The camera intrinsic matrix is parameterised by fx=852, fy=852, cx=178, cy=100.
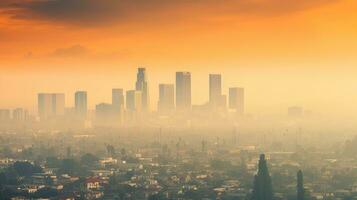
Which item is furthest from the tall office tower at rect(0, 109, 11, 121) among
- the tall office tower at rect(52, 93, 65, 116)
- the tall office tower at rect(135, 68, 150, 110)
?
the tall office tower at rect(135, 68, 150, 110)

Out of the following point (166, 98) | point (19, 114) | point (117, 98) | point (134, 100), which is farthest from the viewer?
point (166, 98)

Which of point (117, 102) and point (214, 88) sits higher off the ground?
point (214, 88)

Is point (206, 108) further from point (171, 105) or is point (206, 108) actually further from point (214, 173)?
point (214, 173)

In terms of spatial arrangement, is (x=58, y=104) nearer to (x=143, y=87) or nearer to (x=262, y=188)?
(x=143, y=87)

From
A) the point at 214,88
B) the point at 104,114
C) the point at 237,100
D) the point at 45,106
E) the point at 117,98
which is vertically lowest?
the point at 104,114

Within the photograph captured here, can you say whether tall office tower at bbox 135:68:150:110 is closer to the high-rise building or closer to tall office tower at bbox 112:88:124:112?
tall office tower at bbox 112:88:124:112

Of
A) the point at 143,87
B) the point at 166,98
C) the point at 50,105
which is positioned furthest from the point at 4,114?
the point at 166,98

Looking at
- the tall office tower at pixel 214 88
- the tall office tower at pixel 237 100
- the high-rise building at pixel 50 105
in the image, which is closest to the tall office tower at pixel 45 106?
the high-rise building at pixel 50 105
